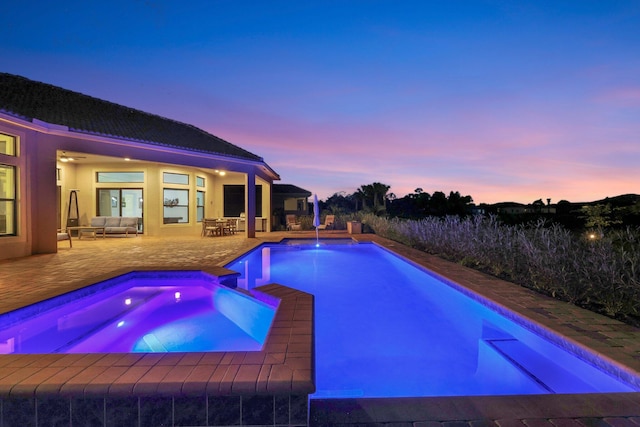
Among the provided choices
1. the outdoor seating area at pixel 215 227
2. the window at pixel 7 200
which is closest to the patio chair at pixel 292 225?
the outdoor seating area at pixel 215 227

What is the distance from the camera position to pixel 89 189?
44.7 feet

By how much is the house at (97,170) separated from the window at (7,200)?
0.02 meters

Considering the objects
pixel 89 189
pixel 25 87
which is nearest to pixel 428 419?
pixel 25 87

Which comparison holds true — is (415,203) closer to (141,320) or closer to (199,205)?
(199,205)

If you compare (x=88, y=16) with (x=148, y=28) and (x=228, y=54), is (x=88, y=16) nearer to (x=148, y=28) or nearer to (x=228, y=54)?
(x=148, y=28)

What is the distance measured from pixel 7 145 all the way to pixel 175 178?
7.05 meters

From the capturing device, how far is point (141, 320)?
4391mm

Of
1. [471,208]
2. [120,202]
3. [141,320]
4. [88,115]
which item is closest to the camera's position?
[141,320]

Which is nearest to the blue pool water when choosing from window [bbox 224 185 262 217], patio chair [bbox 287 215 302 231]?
patio chair [bbox 287 215 302 231]

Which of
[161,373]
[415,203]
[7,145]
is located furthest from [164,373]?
[415,203]

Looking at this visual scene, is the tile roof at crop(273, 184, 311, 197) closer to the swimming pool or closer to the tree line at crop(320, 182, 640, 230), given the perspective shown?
the tree line at crop(320, 182, 640, 230)

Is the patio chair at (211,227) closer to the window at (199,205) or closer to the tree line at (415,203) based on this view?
the window at (199,205)

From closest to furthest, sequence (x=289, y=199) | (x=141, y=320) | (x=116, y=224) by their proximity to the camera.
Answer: (x=141, y=320)
(x=116, y=224)
(x=289, y=199)

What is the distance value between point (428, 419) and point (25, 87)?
15026 millimetres
